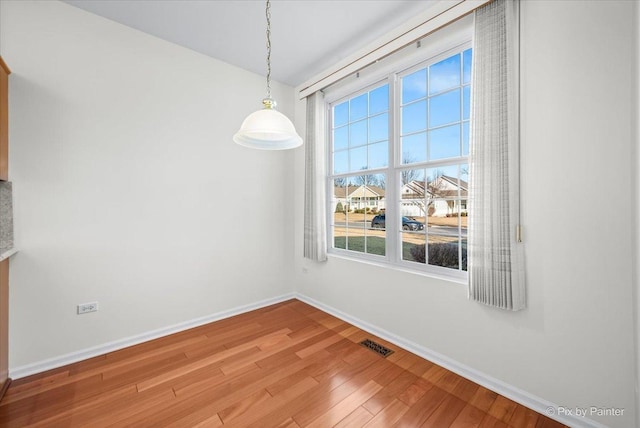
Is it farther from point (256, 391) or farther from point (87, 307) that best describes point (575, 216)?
point (87, 307)

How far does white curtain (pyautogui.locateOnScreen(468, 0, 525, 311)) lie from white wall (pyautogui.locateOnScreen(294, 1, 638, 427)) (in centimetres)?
9

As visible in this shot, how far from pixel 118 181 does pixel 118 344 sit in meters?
1.54

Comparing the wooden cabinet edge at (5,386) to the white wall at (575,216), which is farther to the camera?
the wooden cabinet edge at (5,386)

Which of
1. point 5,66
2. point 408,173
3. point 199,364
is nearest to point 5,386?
point 199,364

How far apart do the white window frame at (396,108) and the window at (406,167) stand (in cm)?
1

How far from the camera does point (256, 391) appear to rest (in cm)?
202

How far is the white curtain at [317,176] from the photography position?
3.45 meters

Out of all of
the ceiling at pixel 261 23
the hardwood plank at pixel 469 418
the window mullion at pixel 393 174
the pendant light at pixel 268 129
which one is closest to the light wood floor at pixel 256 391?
the hardwood plank at pixel 469 418

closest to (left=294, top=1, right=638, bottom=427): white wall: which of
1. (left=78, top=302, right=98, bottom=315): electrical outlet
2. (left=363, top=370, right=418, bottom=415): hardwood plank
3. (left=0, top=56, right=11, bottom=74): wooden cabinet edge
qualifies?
(left=363, top=370, right=418, bottom=415): hardwood plank

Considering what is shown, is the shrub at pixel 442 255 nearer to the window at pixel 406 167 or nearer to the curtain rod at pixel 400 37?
the window at pixel 406 167

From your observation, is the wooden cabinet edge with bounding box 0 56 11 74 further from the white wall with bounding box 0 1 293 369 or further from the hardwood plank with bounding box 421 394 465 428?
the hardwood plank with bounding box 421 394 465 428

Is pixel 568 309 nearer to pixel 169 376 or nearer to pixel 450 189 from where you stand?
pixel 450 189

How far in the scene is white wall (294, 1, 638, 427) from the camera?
5.05 ft

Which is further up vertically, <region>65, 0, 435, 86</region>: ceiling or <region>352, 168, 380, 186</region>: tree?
<region>65, 0, 435, 86</region>: ceiling
